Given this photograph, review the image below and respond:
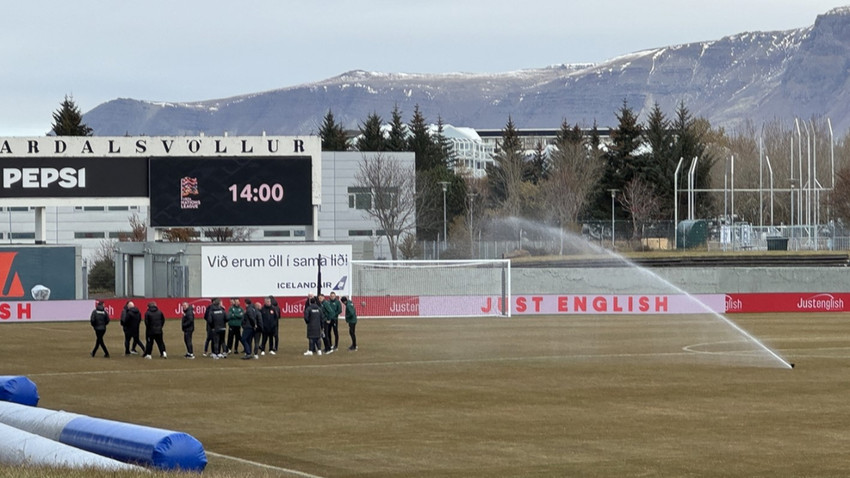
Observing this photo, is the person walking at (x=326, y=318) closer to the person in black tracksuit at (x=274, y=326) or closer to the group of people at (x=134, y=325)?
the person in black tracksuit at (x=274, y=326)

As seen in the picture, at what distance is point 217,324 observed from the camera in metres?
41.8

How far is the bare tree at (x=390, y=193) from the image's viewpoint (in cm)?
10881

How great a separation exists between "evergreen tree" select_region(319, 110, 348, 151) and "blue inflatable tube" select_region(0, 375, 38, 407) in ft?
374

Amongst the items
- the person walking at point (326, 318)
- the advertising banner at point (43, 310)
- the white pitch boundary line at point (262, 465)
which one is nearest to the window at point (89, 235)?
the advertising banner at point (43, 310)

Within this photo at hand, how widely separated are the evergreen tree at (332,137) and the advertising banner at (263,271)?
239ft

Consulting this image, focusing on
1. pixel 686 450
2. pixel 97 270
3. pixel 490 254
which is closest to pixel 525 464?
pixel 686 450

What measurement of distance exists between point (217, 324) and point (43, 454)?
2470 cm

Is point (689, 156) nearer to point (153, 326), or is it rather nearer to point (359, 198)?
point (359, 198)

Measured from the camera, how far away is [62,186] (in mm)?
68625

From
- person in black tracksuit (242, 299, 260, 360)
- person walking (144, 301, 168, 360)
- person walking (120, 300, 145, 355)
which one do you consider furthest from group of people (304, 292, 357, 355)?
person walking (120, 300, 145, 355)

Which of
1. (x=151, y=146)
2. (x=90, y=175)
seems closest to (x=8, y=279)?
(x=90, y=175)

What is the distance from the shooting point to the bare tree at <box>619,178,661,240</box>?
117 m

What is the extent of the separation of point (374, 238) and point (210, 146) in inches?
2015

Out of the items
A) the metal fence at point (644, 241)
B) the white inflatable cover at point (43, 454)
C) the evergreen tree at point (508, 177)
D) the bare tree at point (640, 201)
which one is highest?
the evergreen tree at point (508, 177)
